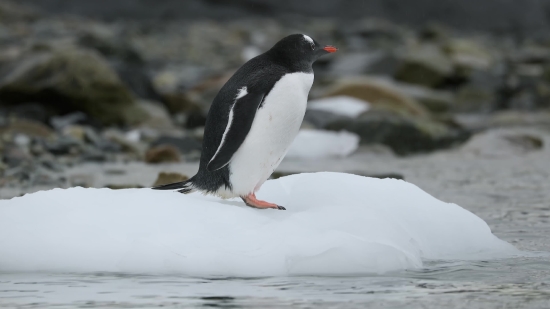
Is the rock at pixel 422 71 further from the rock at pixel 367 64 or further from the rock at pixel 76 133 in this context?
the rock at pixel 76 133

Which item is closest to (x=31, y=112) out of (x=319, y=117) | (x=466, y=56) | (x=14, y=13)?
(x=319, y=117)

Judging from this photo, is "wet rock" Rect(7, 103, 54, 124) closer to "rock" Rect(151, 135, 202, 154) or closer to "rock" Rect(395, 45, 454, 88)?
"rock" Rect(151, 135, 202, 154)

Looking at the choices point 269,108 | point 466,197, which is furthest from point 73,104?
point 269,108

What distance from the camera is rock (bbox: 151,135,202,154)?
8.75m

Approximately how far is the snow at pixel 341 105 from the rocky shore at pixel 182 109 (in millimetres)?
129

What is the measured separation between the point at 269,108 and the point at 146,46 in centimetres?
2107

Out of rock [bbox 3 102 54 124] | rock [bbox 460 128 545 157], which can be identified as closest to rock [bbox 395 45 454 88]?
rock [bbox 460 128 545 157]

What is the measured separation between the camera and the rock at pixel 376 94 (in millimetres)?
11960

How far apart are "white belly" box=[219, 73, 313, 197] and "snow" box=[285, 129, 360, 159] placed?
453 centimetres

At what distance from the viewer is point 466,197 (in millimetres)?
6148

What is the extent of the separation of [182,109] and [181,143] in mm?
3244

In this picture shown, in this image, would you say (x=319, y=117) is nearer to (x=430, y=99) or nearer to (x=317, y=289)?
(x=430, y=99)

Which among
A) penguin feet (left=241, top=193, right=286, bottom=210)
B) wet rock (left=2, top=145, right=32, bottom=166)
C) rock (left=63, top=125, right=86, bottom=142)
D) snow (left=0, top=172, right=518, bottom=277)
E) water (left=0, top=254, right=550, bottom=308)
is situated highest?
rock (left=63, top=125, right=86, bottom=142)

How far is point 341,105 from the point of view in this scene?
39.1ft
